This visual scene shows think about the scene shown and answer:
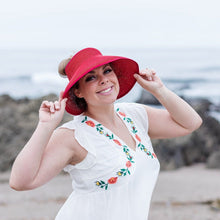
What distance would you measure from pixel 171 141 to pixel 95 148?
3781 millimetres

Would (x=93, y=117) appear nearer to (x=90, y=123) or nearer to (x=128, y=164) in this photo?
(x=90, y=123)

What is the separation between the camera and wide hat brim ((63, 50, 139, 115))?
146 cm

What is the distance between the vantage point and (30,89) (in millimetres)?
8508

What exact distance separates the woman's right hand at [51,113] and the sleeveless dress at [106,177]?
9 centimetres

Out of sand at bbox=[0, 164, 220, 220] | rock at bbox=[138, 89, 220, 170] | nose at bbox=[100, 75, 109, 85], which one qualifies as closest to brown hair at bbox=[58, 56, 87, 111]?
nose at bbox=[100, 75, 109, 85]

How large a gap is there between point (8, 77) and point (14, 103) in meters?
2.88

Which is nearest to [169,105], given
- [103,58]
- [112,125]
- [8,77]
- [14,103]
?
[112,125]

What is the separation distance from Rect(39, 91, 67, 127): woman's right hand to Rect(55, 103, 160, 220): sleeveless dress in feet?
0.29

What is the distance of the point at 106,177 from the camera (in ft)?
4.81

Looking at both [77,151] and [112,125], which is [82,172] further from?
[112,125]

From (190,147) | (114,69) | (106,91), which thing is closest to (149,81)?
(114,69)

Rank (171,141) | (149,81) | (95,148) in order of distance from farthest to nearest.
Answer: (171,141) → (149,81) → (95,148)

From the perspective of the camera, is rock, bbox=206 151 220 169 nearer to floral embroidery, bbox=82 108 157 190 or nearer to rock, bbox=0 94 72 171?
rock, bbox=0 94 72 171

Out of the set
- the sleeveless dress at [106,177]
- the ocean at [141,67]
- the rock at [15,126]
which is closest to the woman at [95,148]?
the sleeveless dress at [106,177]
